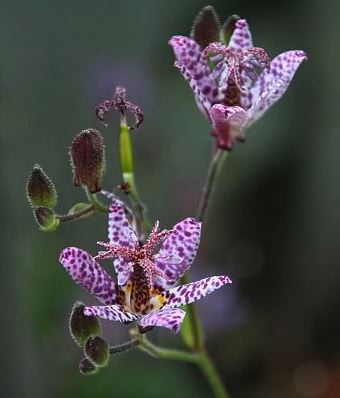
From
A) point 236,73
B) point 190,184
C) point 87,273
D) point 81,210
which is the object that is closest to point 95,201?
point 81,210

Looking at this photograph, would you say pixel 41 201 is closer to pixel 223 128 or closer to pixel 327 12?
pixel 223 128

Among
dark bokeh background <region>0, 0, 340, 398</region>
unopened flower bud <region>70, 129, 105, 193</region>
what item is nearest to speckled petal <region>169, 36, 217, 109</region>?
unopened flower bud <region>70, 129, 105, 193</region>

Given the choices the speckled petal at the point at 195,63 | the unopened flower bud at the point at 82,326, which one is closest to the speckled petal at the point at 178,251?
the unopened flower bud at the point at 82,326

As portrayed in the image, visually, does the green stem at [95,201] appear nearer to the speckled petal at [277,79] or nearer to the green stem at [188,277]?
the green stem at [188,277]

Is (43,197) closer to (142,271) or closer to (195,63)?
(142,271)

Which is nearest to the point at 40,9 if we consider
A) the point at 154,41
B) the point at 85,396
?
the point at 154,41

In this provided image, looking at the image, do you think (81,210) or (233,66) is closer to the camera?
(81,210)
